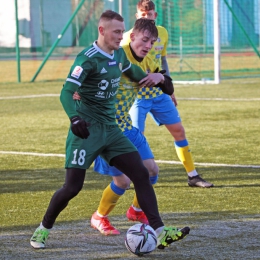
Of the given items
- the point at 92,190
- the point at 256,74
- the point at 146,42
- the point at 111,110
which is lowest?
the point at 256,74

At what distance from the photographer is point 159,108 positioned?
25.8 ft

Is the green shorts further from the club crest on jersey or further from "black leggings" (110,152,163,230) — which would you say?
the club crest on jersey

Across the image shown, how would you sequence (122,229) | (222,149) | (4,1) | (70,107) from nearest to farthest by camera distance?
(70,107) → (122,229) → (222,149) → (4,1)

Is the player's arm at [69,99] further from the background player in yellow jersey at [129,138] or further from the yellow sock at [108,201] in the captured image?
the yellow sock at [108,201]

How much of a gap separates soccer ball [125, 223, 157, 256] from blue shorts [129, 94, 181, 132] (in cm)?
241

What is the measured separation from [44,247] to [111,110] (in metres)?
1.12

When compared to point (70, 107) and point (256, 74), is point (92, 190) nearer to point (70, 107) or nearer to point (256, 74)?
point (70, 107)

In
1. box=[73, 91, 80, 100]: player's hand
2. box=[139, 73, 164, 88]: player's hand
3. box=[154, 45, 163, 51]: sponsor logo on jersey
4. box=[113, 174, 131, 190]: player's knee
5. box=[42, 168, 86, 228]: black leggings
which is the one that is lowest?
box=[113, 174, 131, 190]: player's knee

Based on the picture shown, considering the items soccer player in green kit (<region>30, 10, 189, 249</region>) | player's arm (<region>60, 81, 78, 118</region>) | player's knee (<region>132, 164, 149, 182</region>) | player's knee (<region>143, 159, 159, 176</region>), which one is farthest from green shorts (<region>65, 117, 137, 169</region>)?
player's knee (<region>143, 159, 159, 176</region>)

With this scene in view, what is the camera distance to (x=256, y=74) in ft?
81.8

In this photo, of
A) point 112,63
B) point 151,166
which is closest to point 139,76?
point 112,63

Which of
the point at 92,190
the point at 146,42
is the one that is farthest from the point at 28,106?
the point at 146,42

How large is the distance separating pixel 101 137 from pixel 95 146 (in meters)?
0.08

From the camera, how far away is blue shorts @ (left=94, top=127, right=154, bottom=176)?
20.0ft
